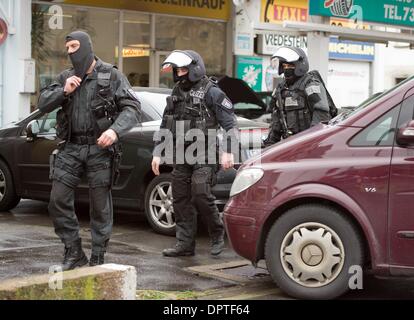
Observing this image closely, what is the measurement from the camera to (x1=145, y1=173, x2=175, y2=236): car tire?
7477mm

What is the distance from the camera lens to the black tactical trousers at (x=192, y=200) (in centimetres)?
646

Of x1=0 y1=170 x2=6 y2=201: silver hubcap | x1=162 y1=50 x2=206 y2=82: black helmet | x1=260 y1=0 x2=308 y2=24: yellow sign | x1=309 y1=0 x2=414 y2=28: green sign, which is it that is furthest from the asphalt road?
x1=260 y1=0 x2=308 y2=24: yellow sign

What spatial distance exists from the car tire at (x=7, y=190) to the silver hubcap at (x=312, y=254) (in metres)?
4.60

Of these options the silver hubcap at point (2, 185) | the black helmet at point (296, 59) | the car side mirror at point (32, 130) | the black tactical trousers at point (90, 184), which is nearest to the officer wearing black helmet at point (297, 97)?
the black helmet at point (296, 59)

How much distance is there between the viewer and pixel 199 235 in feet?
25.9

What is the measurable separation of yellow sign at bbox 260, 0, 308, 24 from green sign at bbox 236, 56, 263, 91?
1008 mm

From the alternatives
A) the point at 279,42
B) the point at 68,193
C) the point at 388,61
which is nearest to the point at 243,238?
the point at 68,193

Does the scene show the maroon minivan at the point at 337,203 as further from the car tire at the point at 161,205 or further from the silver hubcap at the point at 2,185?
the silver hubcap at the point at 2,185

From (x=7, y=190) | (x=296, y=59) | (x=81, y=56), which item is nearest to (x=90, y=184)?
(x=81, y=56)

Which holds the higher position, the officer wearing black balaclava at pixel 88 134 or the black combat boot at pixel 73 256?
the officer wearing black balaclava at pixel 88 134

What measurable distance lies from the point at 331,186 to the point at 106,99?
6.11 ft

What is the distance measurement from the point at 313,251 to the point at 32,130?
4445 millimetres

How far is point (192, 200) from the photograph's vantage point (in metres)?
6.64
